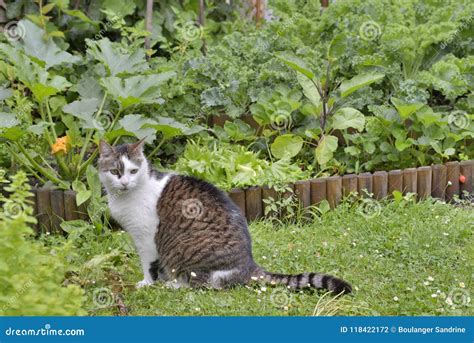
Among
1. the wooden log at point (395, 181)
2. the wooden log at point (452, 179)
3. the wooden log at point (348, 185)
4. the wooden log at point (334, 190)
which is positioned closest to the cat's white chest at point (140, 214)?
the wooden log at point (334, 190)

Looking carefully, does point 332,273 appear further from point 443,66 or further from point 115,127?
point 443,66

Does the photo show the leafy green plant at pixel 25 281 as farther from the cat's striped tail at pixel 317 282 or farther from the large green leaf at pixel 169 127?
the large green leaf at pixel 169 127

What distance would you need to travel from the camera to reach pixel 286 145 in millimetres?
5586

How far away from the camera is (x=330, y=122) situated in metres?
5.68

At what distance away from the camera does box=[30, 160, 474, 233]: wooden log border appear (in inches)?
199

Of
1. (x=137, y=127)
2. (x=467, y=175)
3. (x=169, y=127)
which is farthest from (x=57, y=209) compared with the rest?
(x=467, y=175)

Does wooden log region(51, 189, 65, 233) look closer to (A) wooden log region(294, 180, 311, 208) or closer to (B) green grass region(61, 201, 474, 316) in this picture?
(B) green grass region(61, 201, 474, 316)

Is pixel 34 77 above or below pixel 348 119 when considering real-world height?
above

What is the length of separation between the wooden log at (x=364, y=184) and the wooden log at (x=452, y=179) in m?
0.67

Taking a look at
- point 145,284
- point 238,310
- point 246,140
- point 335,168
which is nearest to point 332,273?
point 238,310

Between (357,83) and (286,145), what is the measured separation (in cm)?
68

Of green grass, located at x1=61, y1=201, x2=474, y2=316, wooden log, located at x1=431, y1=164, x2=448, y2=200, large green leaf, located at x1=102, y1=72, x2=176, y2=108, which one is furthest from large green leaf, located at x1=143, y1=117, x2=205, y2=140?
wooden log, located at x1=431, y1=164, x2=448, y2=200

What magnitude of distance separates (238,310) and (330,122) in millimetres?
2256

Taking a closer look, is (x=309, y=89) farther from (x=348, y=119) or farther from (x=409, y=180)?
(x=409, y=180)
